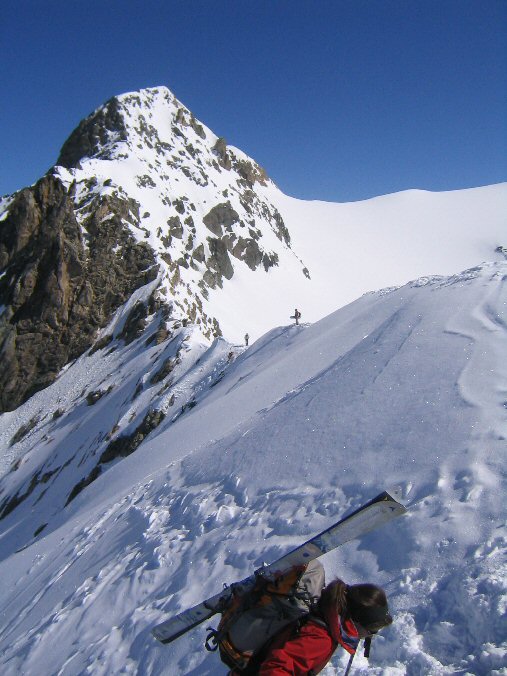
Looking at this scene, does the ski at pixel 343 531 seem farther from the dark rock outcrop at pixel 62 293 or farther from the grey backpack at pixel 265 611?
the dark rock outcrop at pixel 62 293

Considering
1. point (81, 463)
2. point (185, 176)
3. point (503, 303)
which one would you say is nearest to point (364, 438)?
point (503, 303)

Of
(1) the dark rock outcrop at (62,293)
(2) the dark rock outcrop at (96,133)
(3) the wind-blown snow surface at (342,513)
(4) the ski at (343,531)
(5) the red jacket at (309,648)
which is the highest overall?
(2) the dark rock outcrop at (96,133)

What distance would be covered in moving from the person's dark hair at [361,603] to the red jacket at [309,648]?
0.07 metres

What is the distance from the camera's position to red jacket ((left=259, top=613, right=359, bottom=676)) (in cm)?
282

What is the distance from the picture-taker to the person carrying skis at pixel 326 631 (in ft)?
9.39

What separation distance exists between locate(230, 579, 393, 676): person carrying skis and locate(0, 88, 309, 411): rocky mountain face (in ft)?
103

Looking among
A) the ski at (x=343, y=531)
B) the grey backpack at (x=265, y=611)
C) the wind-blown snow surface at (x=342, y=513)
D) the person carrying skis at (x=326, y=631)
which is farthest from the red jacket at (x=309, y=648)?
the wind-blown snow surface at (x=342, y=513)

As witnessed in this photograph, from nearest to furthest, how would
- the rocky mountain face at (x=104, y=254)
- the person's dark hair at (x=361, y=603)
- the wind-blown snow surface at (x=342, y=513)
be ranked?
the person's dark hair at (x=361, y=603) → the wind-blown snow surface at (x=342, y=513) → the rocky mountain face at (x=104, y=254)

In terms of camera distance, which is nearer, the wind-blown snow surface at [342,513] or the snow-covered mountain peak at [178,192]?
the wind-blown snow surface at [342,513]

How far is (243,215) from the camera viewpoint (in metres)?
66.1

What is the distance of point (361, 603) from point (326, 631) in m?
0.27

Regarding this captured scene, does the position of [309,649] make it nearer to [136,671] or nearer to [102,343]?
[136,671]

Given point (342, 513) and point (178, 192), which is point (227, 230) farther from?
point (342, 513)

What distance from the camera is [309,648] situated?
114 inches
